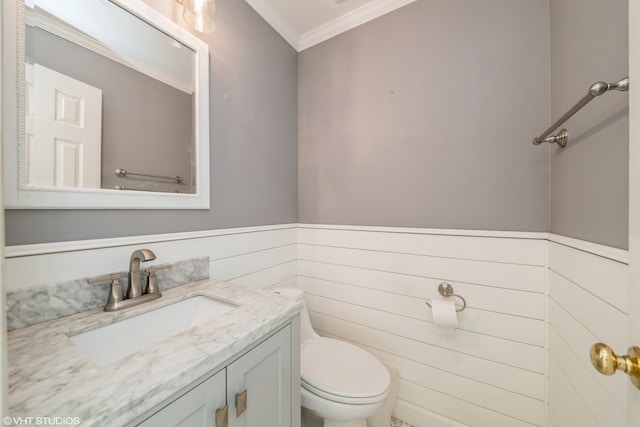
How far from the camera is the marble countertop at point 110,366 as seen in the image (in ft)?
1.33

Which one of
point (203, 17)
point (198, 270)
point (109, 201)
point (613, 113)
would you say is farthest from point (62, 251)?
point (613, 113)

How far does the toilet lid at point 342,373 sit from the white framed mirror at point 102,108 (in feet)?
3.13

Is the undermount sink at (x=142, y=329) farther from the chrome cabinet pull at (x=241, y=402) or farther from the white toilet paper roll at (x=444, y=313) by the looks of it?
the white toilet paper roll at (x=444, y=313)

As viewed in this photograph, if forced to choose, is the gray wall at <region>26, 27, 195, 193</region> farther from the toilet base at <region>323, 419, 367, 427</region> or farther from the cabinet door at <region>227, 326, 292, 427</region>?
the toilet base at <region>323, 419, 367, 427</region>

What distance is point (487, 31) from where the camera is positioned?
116 cm

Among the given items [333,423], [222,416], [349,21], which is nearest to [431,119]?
[349,21]

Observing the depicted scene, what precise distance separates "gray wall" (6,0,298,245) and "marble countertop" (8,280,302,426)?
30 cm

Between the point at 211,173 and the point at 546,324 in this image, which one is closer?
the point at 546,324

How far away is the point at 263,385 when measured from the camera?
721mm

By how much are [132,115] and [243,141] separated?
1.69 feet

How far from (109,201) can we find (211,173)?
0.43 metres

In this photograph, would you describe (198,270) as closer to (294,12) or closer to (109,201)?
(109,201)

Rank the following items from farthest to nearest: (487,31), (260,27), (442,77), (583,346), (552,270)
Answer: (260,27) < (442,77) < (487,31) < (552,270) < (583,346)

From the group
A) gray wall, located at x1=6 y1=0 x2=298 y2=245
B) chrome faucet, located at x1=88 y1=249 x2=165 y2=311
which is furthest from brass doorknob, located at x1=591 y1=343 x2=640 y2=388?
gray wall, located at x1=6 y1=0 x2=298 y2=245
